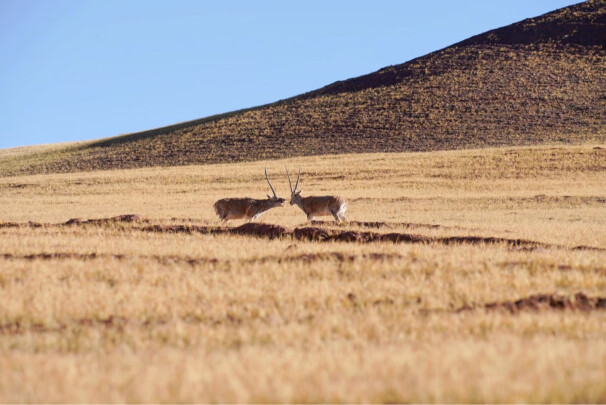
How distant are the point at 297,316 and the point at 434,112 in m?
78.8

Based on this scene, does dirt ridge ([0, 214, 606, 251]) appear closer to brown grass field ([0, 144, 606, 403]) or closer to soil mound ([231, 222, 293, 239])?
soil mound ([231, 222, 293, 239])

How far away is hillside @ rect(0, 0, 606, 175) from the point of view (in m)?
75.6

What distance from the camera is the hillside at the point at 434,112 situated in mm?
75562

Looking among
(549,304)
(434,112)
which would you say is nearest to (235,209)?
(549,304)

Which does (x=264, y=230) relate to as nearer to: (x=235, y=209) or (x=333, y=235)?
(x=333, y=235)

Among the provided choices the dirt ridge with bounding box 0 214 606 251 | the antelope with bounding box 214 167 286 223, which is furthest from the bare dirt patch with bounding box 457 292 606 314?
the antelope with bounding box 214 167 286 223

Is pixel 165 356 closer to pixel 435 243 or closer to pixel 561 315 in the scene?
pixel 561 315

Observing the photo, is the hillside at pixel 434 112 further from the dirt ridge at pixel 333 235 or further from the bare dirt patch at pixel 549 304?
the bare dirt patch at pixel 549 304

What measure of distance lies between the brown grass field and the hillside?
5416 cm

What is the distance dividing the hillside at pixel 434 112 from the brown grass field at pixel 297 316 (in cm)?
5416

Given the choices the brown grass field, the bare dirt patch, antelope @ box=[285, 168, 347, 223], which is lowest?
antelope @ box=[285, 168, 347, 223]

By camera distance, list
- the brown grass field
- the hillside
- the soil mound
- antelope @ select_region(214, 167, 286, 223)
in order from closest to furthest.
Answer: the brown grass field, the soil mound, antelope @ select_region(214, 167, 286, 223), the hillside

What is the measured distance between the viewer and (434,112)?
8562 centimetres

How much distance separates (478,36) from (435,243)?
341 feet
